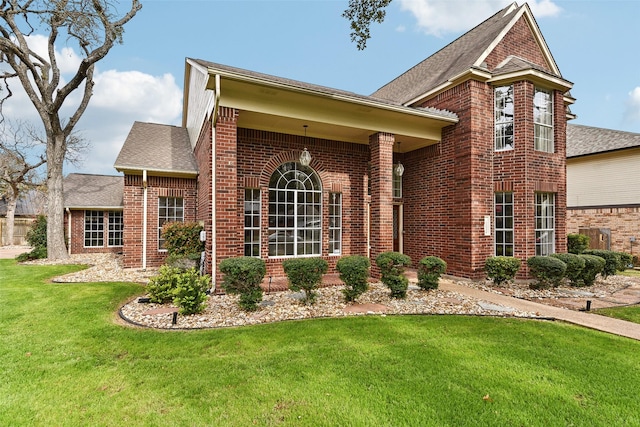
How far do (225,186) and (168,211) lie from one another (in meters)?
5.88

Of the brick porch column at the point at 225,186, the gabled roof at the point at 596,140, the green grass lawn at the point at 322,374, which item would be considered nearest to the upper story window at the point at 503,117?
the green grass lawn at the point at 322,374

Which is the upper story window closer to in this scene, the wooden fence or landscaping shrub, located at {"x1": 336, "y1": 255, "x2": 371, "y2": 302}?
landscaping shrub, located at {"x1": 336, "y1": 255, "x2": 371, "y2": 302}

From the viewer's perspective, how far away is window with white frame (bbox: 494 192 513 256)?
28.2ft

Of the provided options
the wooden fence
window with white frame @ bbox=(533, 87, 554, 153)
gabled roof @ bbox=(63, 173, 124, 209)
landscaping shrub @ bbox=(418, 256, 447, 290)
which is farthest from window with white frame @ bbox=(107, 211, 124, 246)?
window with white frame @ bbox=(533, 87, 554, 153)

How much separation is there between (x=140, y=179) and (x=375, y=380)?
1078cm

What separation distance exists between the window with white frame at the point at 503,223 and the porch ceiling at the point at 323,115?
2.58 m

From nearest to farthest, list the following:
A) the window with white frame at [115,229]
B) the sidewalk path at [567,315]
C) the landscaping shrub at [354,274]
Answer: the sidewalk path at [567,315]
the landscaping shrub at [354,274]
the window with white frame at [115,229]

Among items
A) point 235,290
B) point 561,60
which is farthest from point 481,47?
point 235,290

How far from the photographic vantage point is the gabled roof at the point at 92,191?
1495 cm

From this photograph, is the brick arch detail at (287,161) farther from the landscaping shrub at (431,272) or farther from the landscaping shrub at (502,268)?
the landscaping shrub at (502,268)

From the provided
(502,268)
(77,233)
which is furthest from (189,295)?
(77,233)

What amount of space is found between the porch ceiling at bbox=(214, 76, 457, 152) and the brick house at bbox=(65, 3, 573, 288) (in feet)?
0.10

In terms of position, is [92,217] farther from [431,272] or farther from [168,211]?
[431,272]

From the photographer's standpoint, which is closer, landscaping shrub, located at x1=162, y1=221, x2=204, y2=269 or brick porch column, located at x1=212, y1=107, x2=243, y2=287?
brick porch column, located at x1=212, y1=107, x2=243, y2=287
